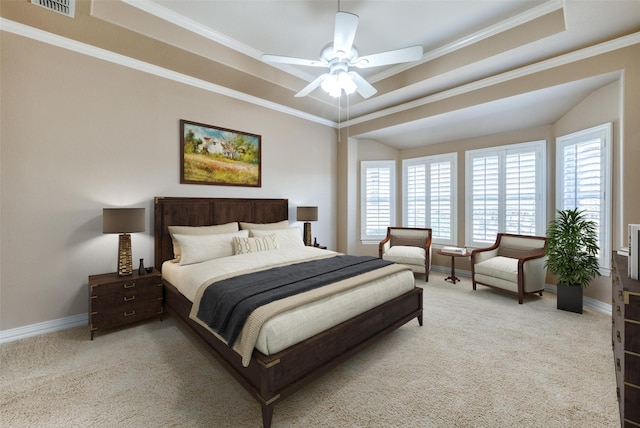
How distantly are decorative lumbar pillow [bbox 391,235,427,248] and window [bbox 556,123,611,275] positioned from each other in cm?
213

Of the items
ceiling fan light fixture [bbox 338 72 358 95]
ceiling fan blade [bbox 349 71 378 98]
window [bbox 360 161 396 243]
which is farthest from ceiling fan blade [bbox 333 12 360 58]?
window [bbox 360 161 396 243]

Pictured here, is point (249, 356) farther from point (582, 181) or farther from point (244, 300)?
point (582, 181)

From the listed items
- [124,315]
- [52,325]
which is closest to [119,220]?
[124,315]

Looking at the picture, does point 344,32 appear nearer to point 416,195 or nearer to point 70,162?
point 70,162

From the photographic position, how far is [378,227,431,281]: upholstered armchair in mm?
4926

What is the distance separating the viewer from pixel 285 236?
4160mm

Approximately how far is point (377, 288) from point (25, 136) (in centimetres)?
395

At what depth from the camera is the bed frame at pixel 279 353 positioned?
5.77 ft

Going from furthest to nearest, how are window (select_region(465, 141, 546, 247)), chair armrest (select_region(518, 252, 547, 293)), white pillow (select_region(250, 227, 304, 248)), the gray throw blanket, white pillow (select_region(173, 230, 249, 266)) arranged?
window (select_region(465, 141, 546, 247))
white pillow (select_region(250, 227, 304, 248))
chair armrest (select_region(518, 252, 547, 293))
white pillow (select_region(173, 230, 249, 266))
the gray throw blanket

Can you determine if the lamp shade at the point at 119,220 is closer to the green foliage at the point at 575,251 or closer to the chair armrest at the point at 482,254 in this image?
the chair armrest at the point at 482,254

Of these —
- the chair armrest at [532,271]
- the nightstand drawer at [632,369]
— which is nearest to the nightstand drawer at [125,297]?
the nightstand drawer at [632,369]

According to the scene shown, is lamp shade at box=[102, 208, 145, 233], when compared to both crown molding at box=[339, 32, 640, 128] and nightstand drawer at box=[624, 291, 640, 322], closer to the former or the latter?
nightstand drawer at box=[624, 291, 640, 322]

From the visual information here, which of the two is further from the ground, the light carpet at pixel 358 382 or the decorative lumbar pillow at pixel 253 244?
the decorative lumbar pillow at pixel 253 244

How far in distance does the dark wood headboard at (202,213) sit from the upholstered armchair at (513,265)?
137 inches
